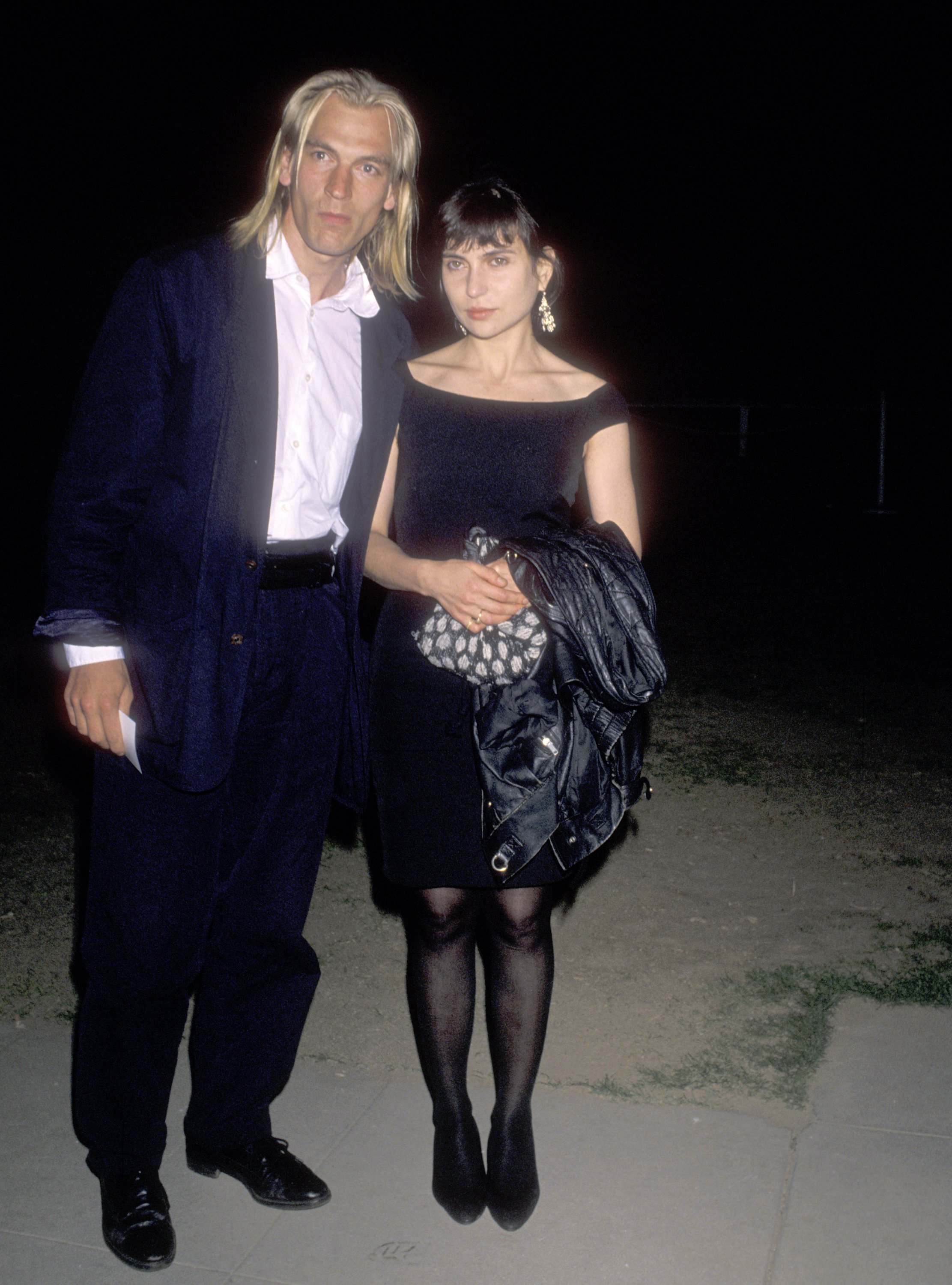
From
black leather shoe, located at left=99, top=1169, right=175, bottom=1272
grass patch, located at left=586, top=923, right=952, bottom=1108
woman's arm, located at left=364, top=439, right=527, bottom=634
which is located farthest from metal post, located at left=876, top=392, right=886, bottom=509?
black leather shoe, located at left=99, top=1169, right=175, bottom=1272

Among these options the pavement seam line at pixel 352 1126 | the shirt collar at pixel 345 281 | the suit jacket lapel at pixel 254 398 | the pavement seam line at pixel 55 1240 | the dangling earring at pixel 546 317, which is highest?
the shirt collar at pixel 345 281

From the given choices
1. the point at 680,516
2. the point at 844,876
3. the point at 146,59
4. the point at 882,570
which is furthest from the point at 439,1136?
the point at 146,59

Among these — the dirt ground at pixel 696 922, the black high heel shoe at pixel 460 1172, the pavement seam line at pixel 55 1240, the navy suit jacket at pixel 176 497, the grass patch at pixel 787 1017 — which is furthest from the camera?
the dirt ground at pixel 696 922

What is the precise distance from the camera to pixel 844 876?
4.47 metres

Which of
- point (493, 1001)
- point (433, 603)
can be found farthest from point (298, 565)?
point (493, 1001)

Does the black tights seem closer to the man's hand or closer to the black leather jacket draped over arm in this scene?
the black leather jacket draped over arm

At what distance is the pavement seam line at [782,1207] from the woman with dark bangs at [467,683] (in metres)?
0.51

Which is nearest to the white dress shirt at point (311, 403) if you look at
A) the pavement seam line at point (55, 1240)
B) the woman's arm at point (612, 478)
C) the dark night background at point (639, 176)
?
the woman's arm at point (612, 478)

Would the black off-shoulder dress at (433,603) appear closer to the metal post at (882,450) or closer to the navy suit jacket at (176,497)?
the navy suit jacket at (176,497)

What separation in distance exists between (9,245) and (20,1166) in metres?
23.9

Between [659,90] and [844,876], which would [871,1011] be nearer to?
Result: [844,876]

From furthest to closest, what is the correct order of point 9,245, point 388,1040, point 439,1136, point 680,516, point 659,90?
1. point 659,90
2. point 9,245
3. point 680,516
4. point 388,1040
5. point 439,1136

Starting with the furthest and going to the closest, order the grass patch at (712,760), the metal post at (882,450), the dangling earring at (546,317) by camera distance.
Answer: the metal post at (882,450), the grass patch at (712,760), the dangling earring at (546,317)

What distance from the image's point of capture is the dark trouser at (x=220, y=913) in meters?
2.41
